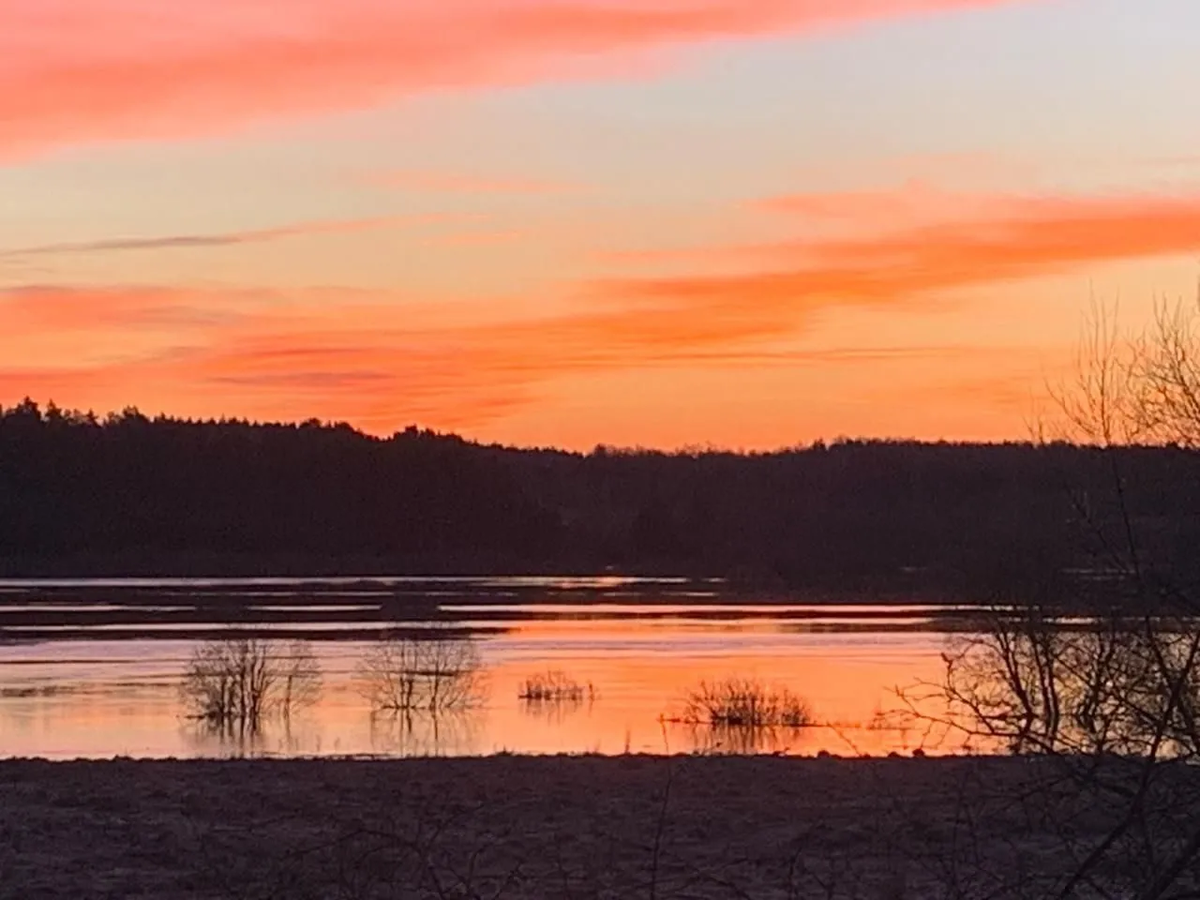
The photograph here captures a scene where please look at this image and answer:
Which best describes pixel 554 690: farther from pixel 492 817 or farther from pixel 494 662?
pixel 492 817

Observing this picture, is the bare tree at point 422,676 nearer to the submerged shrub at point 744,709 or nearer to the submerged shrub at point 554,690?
the submerged shrub at point 554,690

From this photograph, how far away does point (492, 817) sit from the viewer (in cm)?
1739

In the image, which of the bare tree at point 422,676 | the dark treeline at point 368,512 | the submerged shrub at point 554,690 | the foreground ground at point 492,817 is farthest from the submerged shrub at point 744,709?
the dark treeline at point 368,512

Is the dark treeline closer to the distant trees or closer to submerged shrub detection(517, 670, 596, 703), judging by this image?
the distant trees

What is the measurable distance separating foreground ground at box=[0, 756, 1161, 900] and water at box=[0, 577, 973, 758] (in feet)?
Answer: 3.86

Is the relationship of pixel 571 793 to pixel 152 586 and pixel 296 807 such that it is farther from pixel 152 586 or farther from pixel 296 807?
pixel 152 586

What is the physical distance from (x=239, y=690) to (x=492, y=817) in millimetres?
17626

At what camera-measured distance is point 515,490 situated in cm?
12669

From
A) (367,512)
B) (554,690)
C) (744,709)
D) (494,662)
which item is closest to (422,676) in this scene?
(554,690)

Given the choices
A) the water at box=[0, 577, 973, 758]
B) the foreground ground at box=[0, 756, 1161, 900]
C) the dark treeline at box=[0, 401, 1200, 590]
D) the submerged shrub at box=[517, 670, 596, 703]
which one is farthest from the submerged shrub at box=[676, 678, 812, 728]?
the dark treeline at box=[0, 401, 1200, 590]

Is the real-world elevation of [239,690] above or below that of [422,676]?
below

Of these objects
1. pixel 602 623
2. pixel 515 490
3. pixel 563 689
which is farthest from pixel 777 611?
pixel 515 490

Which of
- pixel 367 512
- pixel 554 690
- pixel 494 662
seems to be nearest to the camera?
pixel 554 690

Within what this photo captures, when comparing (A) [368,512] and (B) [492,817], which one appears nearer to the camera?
(B) [492,817]
